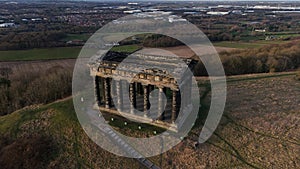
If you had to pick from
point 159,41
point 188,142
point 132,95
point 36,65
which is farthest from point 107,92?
point 159,41

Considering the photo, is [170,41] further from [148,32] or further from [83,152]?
[83,152]

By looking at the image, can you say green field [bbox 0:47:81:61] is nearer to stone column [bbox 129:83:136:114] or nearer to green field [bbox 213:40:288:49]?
stone column [bbox 129:83:136:114]

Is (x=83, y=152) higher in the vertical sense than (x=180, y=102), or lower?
lower

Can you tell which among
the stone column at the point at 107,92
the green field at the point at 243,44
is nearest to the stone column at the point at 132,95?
the stone column at the point at 107,92

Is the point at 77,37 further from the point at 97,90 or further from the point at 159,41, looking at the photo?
the point at 97,90

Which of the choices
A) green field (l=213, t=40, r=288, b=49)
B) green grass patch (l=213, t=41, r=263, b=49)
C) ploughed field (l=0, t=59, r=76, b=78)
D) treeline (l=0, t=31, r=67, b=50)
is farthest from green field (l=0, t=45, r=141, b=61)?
green field (l=213, t=40, r=288, b=49)

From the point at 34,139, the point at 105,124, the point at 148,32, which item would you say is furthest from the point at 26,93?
the point at 148,32
